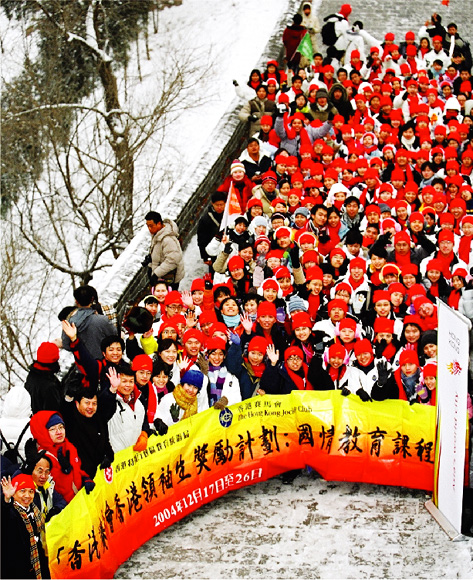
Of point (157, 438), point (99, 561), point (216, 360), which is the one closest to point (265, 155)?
point (216, 360)

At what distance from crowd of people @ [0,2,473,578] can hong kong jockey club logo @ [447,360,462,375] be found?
0.77 meters

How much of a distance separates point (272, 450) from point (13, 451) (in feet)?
7.80

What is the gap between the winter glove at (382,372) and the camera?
28.0ft

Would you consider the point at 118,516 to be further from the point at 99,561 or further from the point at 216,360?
the point at 216,360

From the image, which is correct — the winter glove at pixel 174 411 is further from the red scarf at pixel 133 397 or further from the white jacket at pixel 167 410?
the red scarf at pixel 133 397

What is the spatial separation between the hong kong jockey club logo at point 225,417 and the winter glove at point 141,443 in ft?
2.51

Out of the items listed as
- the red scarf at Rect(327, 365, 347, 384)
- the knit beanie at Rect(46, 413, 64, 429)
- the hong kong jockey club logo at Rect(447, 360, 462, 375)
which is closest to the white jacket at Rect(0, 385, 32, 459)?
the knit beanie at Rect(46, 413, 64, 429)

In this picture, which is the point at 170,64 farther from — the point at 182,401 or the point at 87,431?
the point at 87,431

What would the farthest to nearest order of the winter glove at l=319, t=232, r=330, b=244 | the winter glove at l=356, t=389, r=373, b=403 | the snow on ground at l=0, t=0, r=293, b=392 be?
the snow on ground at l=0, t=0, r=293, b=392 → the winter glove at l=319, t=232, r=330, b=244 → the winter glove at l=356, t=389, r=373, b=403

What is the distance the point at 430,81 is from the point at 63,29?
8.07 m

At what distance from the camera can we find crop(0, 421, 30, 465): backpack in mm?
7137

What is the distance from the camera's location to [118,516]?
7547mm

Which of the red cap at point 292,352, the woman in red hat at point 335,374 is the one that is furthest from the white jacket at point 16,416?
the woman in red hat at point 335,374

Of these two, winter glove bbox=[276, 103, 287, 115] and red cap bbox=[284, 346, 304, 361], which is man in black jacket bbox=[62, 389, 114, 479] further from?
winter glove bbox=[276, 103, 287, 115]
